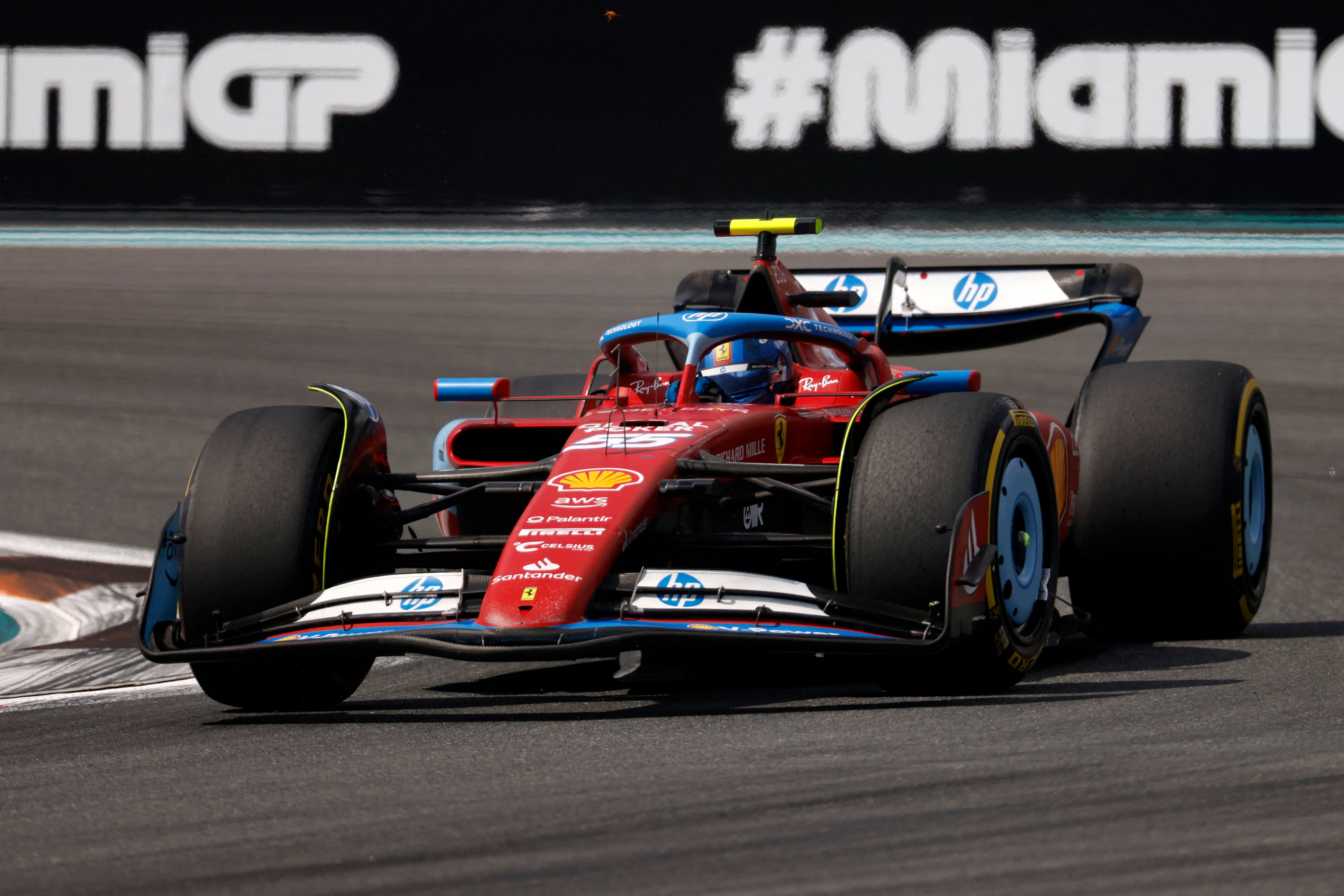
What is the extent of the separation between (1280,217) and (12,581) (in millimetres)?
8835

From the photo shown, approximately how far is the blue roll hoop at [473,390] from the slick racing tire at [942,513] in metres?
1.78

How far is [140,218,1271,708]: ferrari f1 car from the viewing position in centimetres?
436

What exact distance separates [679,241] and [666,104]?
1.00 meters

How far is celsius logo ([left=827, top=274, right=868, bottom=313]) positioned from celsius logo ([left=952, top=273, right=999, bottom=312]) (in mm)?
407

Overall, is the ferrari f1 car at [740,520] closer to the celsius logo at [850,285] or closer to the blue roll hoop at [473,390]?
the blue roll hoop at [473,390]

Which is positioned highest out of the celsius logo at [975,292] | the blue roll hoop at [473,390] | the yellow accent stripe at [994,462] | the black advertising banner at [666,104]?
the black advertising banner at [666,104]

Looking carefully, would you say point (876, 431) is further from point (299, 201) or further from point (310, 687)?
point (299, 201)

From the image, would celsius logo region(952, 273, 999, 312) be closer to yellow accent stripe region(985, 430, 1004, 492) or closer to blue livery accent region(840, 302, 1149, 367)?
blue livery accent region(840, 302, 1149, 367)

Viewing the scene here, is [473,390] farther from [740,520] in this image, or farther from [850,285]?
[850,285]

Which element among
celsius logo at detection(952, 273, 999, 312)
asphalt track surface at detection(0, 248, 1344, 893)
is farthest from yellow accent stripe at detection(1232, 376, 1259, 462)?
celsius logo at detection(952, 273, 999, 312)

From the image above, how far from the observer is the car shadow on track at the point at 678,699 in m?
4.38

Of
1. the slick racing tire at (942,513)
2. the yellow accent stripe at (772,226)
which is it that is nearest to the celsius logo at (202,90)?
the yellow accent stripe at (772,226)

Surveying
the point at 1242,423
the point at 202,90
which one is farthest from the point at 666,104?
the point at 1242,423

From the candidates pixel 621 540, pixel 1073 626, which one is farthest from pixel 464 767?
pixel 1073 626
